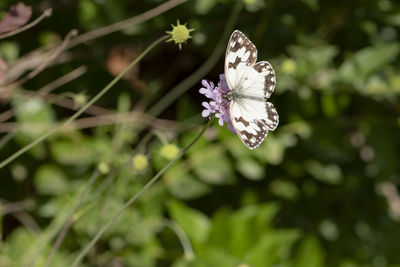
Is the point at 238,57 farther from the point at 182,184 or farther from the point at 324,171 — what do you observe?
the point at 324,171

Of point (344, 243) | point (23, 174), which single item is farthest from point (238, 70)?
point (344, 243)

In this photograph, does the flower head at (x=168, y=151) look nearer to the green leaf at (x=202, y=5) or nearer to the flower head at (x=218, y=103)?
the flower head at (x=218, y=103)

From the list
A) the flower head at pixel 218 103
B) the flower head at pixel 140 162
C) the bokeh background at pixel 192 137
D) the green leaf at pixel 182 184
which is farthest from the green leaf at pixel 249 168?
the flower head at pixel 218 103

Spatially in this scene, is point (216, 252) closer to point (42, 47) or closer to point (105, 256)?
point (105, 256)

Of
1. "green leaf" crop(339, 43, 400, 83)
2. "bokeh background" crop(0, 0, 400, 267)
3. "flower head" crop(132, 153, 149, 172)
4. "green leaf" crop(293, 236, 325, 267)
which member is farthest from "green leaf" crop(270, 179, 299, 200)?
"flower head" crop(132, 153, 149, 172)

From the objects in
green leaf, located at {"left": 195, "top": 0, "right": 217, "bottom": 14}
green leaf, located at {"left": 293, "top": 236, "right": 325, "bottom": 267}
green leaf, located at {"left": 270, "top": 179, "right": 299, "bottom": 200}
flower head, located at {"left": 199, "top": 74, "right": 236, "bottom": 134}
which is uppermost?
green leaf, located at {"left": 195, "top": 0, "right": 217, "bottom": 14}

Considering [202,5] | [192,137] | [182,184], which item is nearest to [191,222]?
[182,184]

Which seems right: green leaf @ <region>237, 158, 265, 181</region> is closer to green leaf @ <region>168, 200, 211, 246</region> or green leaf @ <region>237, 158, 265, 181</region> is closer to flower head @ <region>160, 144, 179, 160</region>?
green leaf @ <region>168, 200, 211, 246</region>
